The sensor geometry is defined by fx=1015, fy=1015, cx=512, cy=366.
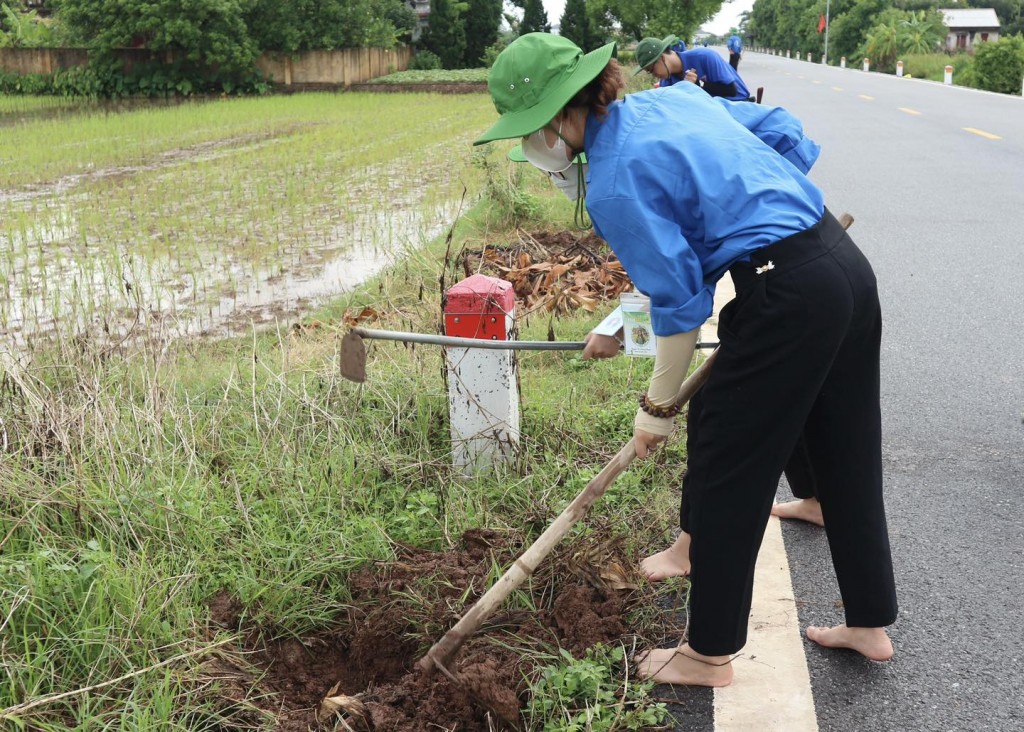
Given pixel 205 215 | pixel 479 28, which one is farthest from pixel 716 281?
pixel 479 28

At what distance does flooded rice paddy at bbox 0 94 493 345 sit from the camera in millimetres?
6992

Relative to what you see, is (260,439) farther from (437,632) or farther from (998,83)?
(998,83)

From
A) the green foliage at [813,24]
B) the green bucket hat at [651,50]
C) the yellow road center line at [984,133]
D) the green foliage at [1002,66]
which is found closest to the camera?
the green bucket hat at [651,50]

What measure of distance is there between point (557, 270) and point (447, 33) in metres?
34.6

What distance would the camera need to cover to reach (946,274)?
22.6ft

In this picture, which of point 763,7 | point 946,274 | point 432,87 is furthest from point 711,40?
point 946,274

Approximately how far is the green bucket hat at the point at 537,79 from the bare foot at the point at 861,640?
1629 mm

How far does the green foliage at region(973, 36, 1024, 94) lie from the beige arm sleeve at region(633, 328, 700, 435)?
26867mm

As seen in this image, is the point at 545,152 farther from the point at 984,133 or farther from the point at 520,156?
the point at 984,133

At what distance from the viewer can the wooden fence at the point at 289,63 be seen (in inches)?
1197

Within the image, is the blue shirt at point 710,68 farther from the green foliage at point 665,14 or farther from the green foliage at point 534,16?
the green foliage at point 534,16

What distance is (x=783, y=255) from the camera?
7.66 ft

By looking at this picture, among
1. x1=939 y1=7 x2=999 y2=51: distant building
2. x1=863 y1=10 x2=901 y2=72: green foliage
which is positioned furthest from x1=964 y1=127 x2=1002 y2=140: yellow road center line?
x1=939 y1=7 x2=999 y2=51: distant building

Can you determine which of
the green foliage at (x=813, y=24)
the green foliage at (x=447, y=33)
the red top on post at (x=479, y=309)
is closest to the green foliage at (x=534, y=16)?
the green foliage at (x=447, y=33)
